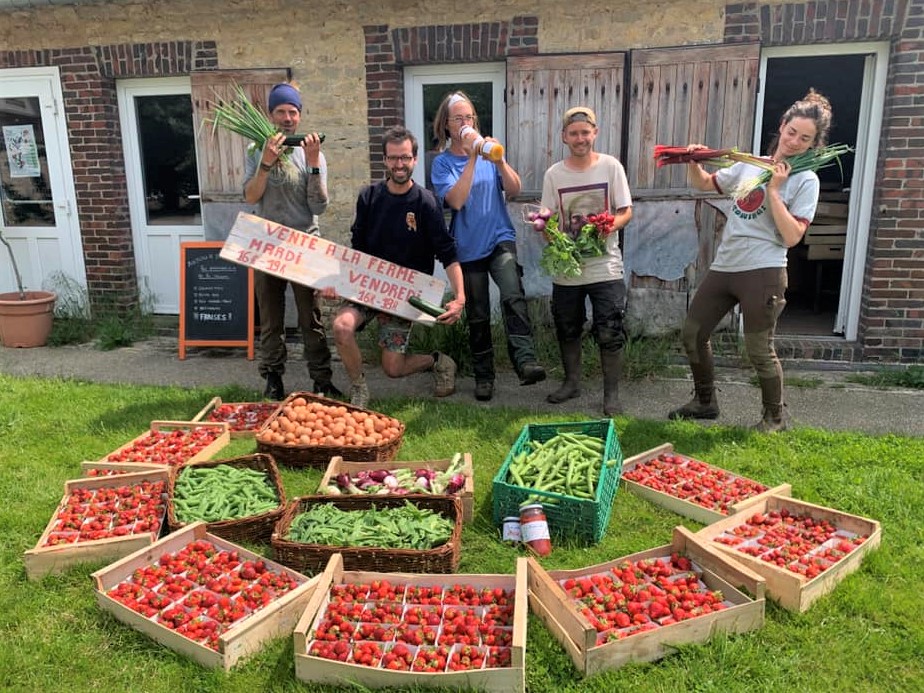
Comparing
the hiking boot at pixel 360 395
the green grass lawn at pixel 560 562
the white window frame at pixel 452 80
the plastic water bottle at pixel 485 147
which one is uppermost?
the white window frame at pixel 452 80

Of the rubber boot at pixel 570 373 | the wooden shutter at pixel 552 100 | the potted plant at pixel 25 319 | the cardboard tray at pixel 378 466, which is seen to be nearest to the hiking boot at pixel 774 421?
the rubber boot at pixel 570 373

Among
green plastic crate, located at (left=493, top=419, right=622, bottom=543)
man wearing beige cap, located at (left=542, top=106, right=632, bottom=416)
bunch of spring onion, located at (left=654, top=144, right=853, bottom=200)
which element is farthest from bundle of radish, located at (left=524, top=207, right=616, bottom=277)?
green plastic crate, located at (left=493, top=419, right=622, bottom=543)

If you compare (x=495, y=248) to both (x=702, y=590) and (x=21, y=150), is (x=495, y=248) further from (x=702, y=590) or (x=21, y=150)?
(x=21, y=150)

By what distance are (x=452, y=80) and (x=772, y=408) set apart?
161 inches

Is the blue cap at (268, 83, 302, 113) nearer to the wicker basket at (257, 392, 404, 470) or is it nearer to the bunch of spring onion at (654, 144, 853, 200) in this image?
the wicker basket at (257, 392, 404, 470)

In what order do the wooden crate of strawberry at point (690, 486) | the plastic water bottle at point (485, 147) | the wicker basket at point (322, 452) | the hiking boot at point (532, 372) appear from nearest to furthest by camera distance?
the wooden crate of strawberry at point (690, 486)
the wicker basket at point (322, 452)
the plastic water bottle at point (485, 147)
the hiking boot at point (532, 372)

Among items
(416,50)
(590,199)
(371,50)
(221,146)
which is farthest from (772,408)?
(221,146)

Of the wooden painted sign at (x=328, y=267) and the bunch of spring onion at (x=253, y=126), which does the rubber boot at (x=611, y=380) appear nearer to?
the wooden painted sign at (x=328, y=267)

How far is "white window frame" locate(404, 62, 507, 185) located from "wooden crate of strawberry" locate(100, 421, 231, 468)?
3.12 meters

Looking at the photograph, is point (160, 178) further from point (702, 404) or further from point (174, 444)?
point (702, 404)

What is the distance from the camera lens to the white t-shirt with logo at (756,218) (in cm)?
418

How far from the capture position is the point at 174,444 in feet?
14.3

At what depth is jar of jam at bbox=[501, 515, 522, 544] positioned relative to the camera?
334 cm

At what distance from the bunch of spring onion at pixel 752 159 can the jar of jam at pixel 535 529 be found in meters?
2.36
